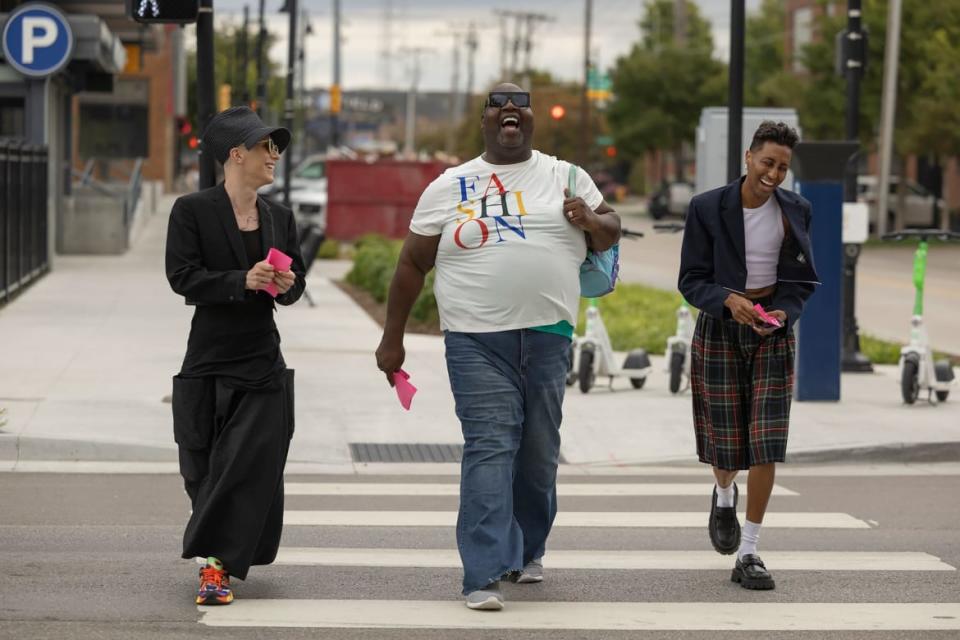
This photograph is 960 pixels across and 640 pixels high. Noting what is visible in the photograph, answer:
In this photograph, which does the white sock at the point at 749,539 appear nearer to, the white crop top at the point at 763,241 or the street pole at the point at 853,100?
the white crop top at the point at 763,241

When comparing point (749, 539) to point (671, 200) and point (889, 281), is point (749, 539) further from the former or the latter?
point (671, 200)

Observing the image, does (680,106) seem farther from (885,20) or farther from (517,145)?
(517,145)

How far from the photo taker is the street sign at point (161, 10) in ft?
37.6

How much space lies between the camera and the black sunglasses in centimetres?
629

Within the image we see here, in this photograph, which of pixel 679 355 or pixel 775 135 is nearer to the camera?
pixel 775 135

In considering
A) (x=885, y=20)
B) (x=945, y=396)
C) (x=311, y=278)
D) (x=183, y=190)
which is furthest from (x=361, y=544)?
(x=183, y=190)

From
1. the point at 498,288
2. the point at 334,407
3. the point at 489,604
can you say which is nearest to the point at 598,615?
the point at 489,604

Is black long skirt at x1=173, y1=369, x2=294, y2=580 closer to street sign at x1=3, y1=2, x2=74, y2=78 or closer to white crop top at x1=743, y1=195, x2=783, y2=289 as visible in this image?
white crop top at x1=743, y1=195, x2=783, y2=289

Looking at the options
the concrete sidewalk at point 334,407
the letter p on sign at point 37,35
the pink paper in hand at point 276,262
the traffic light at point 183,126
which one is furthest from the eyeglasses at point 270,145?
the traffic light at point 183,126

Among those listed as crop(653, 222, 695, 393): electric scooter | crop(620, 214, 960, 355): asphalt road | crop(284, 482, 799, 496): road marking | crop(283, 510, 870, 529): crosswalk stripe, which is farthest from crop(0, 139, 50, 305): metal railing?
crop(283, 510, 870, 529): crosswalk stripe

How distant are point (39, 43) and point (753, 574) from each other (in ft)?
59.8

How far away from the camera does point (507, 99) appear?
20.6 feet

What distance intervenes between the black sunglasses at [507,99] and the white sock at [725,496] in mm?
1938

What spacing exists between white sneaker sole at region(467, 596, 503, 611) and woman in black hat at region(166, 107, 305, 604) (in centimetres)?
85
